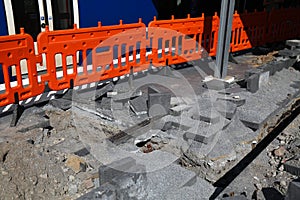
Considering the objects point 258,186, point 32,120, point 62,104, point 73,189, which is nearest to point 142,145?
point 73,189

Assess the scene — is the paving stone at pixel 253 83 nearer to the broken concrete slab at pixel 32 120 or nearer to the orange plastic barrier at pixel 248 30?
the orange plastic barrier at pixel 248 30

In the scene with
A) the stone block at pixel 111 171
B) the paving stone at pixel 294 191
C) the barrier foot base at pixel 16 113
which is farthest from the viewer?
the barrier foot base at pixel 16 113

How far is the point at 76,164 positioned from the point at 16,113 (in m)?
1.80

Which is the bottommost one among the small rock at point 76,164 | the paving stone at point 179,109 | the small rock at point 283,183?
the small rock at point 283,183

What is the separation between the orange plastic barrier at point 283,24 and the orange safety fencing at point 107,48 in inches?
23.9

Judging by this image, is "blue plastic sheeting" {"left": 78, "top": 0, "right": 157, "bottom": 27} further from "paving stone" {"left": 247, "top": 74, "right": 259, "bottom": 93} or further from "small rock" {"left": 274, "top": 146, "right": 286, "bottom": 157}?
"small rock" {"left": 274, "top": 146, "right": 286, "bottom": 157}

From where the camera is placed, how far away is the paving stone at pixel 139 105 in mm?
5098

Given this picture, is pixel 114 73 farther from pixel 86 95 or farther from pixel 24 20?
pixel 24 20

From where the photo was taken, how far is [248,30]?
9.34 meters

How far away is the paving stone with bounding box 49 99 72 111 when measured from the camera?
A: 5086 millimetres

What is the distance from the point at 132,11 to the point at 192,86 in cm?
386

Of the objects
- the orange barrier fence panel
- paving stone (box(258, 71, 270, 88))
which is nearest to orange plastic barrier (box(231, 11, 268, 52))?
the orange barrier fence panel

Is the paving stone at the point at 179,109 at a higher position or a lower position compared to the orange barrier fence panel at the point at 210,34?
lower

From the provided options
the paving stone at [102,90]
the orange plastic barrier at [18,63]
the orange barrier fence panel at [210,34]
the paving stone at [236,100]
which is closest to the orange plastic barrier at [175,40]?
the orange barrier fence panel at [210,34]
